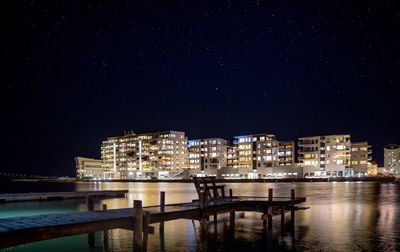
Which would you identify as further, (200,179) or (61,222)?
(200,179)

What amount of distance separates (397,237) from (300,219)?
9685mm

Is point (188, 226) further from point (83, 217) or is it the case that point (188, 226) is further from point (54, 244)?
point (83, 217)

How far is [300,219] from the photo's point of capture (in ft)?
115

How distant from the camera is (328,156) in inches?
6383

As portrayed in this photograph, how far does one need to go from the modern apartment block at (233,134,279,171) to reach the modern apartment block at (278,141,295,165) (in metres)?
2.19

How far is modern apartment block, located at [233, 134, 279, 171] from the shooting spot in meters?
176

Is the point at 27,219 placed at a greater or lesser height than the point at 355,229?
greater

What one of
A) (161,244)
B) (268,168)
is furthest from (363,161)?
(161,244)

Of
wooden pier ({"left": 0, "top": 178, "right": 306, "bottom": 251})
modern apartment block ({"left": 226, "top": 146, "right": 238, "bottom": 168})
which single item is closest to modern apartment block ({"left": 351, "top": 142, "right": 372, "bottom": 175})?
modern apartment block ({"left": 226, "top": 146, "right": 238, "bottom": 168})

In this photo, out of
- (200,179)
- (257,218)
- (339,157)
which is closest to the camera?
(200,179)

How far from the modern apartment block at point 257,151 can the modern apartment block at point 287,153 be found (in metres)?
2.19

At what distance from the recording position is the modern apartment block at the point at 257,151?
175712 mm

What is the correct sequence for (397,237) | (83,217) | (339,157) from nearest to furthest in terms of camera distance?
(83,217), (397,237), (339,157)

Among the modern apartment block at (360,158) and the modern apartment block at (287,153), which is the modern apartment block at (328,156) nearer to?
the modern apartment block at (360,158)
